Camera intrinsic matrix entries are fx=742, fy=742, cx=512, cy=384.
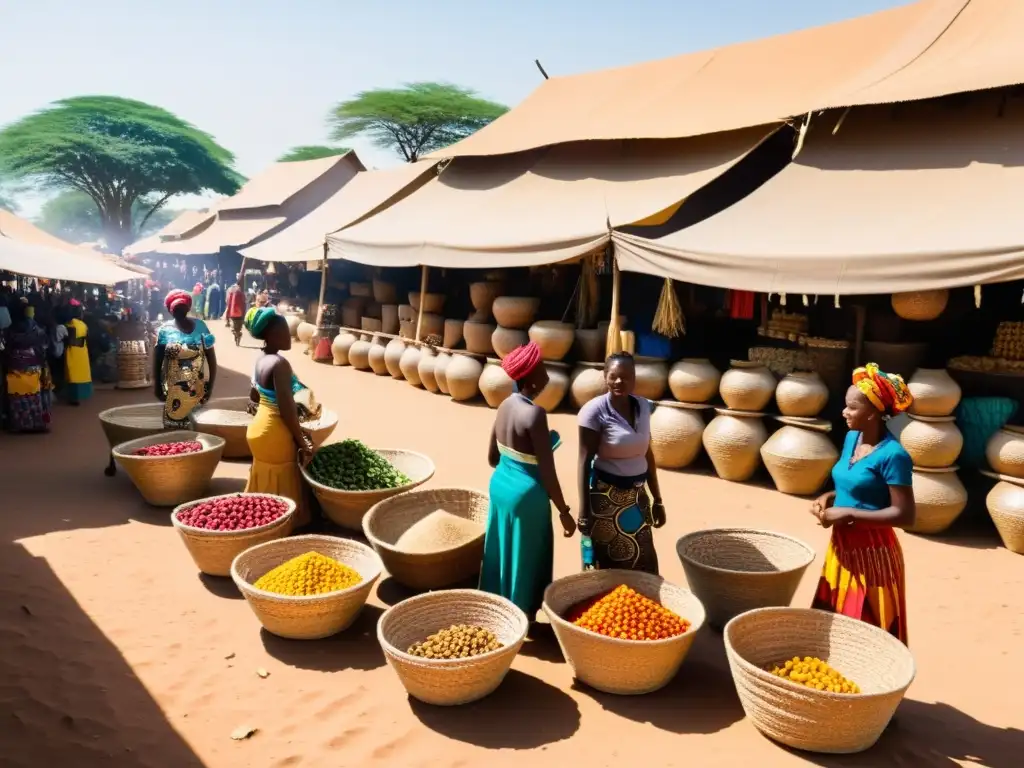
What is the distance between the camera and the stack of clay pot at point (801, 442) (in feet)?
20.5

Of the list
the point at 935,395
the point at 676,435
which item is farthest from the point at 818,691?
the point at 676,435

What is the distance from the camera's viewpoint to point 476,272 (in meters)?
13.0

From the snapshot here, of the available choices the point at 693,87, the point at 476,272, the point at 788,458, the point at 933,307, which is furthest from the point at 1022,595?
the point at 476,272

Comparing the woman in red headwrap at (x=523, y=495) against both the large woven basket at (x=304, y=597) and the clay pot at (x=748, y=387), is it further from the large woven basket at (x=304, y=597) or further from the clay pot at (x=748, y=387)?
the clay pot at (x=748, y=387)

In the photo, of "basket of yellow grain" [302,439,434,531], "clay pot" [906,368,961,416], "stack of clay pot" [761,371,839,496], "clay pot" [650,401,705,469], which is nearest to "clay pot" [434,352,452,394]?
"clay pot" [650,401,705,469]

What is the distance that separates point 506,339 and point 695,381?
3289 millimetres

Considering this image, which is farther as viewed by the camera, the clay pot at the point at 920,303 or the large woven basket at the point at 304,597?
the clay pot at the point at 920,303

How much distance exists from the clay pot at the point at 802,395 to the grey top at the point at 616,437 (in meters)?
3.24

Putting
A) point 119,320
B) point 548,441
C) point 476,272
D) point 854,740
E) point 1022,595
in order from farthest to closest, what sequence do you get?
point 476,272 < point 119,320 < point 1022,595 < point 548,441 < point 854,740

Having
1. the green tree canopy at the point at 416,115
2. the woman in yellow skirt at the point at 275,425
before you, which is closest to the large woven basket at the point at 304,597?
the woman in yellow skirt at the point at 275,425

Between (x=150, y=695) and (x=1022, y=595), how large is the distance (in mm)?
4931

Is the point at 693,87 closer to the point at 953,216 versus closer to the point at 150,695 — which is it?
the point at 953,216

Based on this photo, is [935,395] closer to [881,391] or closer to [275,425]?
[881,391]

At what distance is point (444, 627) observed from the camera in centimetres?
354
